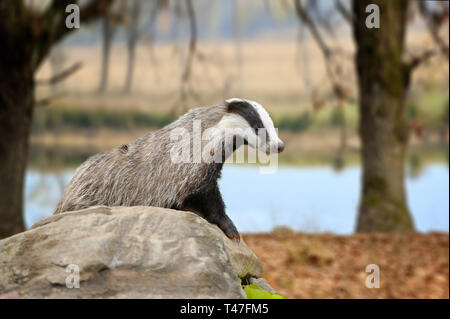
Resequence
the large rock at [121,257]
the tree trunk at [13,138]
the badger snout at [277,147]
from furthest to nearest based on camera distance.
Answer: the tree trunk at [13,138]
the badger snout at [277,147]
the large rock at [121,257]

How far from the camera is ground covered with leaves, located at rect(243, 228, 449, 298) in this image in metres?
6.51

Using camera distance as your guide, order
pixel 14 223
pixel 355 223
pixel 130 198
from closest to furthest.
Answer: pixel 130 198
pixel 14 223
pixel 355 223

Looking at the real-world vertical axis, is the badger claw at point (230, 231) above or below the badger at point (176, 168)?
below

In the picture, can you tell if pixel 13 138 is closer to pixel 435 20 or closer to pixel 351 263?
pixel 351 263

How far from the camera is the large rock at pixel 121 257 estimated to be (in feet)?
9.21

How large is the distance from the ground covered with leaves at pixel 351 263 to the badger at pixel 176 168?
3.16m

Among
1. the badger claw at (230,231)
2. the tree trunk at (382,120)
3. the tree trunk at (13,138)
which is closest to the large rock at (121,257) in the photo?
the badger claw at (230,231)

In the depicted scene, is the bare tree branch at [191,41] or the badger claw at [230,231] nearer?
the badger claw at [230,231]

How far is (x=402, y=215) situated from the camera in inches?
325

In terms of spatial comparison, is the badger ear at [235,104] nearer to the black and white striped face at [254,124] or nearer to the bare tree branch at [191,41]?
the black and white striped face at [254,124]

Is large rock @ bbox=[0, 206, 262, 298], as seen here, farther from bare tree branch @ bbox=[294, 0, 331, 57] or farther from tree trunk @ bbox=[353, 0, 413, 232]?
bare tree branch @ bbox=[294, 0, 331, 57]
